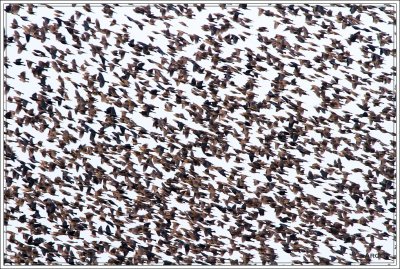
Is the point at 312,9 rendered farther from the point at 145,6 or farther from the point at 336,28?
the point at 145,6

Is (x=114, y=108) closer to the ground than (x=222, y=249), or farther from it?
farther from it

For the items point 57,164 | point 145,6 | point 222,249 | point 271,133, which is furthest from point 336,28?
point 57,164

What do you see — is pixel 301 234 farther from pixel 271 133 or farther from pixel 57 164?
pixel 57 164

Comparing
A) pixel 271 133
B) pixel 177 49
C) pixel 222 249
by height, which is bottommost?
pixel 222 249

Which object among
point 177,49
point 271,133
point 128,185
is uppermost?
point 177,49

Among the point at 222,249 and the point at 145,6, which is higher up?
the point at 145,6

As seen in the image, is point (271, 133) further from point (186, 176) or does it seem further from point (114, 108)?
point (114, 108)

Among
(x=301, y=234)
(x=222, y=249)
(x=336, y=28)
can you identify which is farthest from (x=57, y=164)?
(x=336, y=28)
